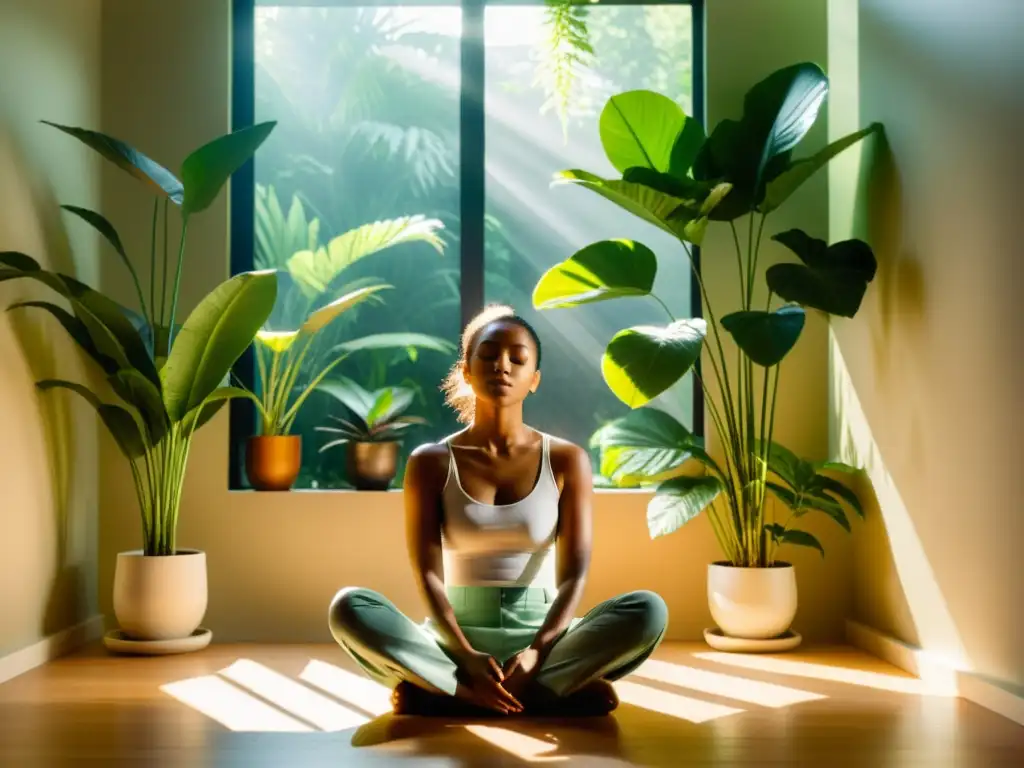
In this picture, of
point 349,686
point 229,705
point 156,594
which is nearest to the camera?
point 229,705

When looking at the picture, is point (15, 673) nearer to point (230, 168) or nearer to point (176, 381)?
point (176, 381)

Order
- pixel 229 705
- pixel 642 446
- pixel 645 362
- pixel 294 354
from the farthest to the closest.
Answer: pixel 294 354, pixel 642 446, pixel 645 362, pixel 229 705

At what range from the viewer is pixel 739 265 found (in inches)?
148

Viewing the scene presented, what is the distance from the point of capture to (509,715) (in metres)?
2.68

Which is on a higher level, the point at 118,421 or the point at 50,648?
the point at 118,421

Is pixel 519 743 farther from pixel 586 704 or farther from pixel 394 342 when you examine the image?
pixel 394 342

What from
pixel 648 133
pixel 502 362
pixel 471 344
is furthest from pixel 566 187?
pixel 502 362

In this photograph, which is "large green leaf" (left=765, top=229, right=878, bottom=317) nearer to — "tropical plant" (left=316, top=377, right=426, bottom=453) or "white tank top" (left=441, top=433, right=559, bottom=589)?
"white tank top" (left=441, top=433, right=559, bottom=589)

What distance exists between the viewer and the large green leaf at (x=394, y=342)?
392 centimetres

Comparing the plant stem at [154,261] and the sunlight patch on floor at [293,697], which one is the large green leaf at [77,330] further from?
the sunlight patch on floor at [293,697]

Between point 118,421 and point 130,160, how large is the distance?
771 mm

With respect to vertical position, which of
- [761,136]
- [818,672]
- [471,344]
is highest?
[761,136]

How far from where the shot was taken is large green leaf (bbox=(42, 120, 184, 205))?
334 cm

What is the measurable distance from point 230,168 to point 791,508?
2029 millimetres
